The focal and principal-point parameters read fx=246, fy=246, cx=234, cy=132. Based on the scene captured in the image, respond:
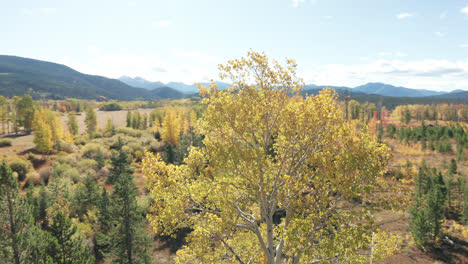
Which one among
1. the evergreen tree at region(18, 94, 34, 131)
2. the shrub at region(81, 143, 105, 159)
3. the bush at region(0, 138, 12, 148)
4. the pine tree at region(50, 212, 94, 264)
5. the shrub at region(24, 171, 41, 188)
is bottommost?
the shrub at region(24, 171, 41, 188)

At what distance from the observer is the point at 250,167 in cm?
786

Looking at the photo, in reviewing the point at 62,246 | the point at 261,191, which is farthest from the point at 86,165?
the point at 261,191

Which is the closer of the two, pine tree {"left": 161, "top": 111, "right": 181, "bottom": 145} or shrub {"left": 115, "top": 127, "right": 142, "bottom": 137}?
pine tree {"left": 161, "top": 111, "right": 181, "bottom": 145}

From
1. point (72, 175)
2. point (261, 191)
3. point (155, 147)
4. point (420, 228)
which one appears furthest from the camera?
point (155, 147)

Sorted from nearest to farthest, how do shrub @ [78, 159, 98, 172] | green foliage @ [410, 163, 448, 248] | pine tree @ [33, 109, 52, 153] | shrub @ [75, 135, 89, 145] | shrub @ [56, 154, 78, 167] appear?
1. green foliage @ [410, 163, 448, 248]
2. shrub @ [78, 159, 98, 172]
3. shrub @ [56, 154, 78, 167]
4. pine tree @ [33, 109, 52, 153]
5. shrub @ [75, 135, 89, 145]

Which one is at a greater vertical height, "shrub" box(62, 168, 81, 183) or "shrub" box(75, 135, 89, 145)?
"shrub" box(75, 135, 89, 145)

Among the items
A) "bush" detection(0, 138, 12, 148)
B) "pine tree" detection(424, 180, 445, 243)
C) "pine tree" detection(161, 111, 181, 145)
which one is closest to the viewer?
"pine tree" detection(424, 180, 445, 243)

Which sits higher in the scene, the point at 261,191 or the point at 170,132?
the point at 261,191

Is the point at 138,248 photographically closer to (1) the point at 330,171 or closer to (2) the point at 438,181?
(1) the point at 330,171

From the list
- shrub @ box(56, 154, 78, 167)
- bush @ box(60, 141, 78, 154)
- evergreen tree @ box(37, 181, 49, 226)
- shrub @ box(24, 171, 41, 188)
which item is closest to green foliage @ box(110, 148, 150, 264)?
evergreen tree @ box(37, 181, 49, 226)

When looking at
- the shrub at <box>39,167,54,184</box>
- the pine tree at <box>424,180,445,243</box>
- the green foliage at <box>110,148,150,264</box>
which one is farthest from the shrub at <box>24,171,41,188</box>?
the pine tree at <box>424,180,445,243</box>

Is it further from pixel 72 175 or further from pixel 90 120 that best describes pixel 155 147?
pixel 72 175

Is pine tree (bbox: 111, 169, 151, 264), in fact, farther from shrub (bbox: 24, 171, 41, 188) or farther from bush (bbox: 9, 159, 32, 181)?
bush (bbox: 9, 159, 32, 181)

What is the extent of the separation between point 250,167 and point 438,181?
133ft
